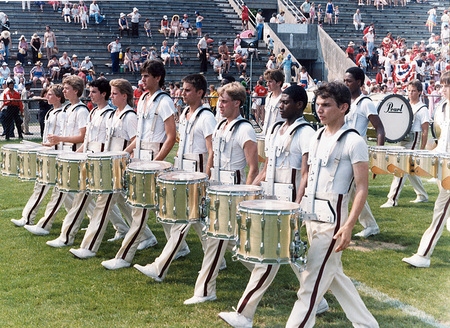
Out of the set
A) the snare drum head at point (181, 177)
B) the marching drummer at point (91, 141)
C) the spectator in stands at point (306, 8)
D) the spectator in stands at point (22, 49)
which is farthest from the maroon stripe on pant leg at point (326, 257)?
the spectator in stands at point (306, 8)

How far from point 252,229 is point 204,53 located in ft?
68.6

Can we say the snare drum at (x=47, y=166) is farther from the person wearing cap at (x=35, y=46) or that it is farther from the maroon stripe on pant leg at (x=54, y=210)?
the person wearing cap at (x=35, y=46)

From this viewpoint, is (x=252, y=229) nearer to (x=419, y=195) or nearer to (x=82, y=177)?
(x=82, y=177)

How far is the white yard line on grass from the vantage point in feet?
17.0

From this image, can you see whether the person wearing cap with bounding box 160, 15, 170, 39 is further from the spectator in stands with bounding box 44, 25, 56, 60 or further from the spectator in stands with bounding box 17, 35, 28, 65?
the spectator in stands with bounding box 17, 35, 28, 65

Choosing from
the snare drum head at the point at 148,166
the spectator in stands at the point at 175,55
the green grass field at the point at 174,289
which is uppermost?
the spectator in stands at the point at 175,55

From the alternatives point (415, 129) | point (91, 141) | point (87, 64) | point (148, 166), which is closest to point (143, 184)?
point (148, 166)

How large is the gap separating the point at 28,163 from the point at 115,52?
15775mm

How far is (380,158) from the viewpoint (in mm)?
7375

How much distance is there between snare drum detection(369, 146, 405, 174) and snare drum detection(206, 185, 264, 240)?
2.61 meters

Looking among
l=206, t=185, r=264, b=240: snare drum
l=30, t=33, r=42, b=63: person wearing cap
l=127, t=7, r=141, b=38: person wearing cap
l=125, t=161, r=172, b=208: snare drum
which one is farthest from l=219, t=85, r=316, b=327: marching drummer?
l=127, t=7, r=141, b=38: person wearing cap

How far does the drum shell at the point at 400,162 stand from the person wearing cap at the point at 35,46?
17251mm

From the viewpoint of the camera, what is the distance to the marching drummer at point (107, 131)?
6.92 meters

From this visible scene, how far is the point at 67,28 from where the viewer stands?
2403 centimetres
